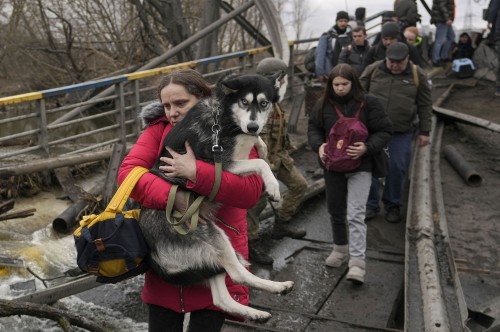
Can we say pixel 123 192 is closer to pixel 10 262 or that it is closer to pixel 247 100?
pixel 247 100

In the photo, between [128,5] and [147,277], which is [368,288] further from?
[128,5]

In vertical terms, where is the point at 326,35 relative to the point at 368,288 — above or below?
above

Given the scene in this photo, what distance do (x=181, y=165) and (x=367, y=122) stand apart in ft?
10.9

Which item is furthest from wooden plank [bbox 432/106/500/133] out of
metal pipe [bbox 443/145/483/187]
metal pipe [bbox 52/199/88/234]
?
metal pipe [bbox 52/199/88/234]

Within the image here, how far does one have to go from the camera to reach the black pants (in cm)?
280

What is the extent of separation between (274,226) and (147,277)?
4066 millimetres

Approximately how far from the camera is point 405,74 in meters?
6.82

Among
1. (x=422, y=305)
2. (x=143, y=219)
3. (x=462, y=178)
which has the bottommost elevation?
(x=462, y=178)

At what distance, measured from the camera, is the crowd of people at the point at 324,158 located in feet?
9.10

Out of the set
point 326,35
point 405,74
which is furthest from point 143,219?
point 326,35

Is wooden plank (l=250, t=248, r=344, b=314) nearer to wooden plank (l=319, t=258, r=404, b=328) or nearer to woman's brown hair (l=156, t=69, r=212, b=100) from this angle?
wooden plank (l=319, t=258, r=404, b=328)

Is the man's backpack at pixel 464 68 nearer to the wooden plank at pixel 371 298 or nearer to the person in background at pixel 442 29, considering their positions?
the person in background at pixel 442 29

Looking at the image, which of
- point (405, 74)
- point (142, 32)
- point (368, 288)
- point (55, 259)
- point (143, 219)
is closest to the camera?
point (143, 219)

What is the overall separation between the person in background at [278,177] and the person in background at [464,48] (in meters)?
13.0
